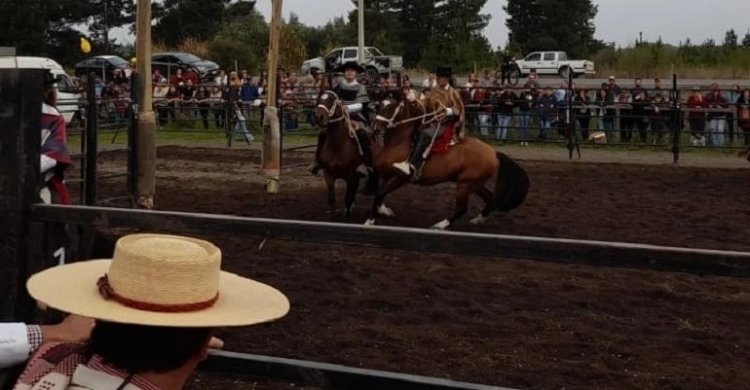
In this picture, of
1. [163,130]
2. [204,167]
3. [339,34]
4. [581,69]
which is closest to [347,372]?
[204,167]

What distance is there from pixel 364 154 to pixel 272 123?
2.10 metres

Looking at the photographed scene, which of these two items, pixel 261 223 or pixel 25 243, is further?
pixel 25 243

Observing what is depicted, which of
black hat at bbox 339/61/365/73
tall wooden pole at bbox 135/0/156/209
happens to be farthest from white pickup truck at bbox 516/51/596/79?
tall wooden pole at bbox 135/0/156/209

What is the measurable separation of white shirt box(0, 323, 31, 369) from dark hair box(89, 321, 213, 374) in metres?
0.51

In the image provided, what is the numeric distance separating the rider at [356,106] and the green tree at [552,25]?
4786 cm

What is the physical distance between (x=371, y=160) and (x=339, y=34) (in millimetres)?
52700

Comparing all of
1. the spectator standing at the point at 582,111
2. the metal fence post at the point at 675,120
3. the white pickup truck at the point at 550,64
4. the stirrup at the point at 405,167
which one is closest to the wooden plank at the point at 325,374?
the stirrup at the point at 405,167

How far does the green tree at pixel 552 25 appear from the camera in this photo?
5972cm

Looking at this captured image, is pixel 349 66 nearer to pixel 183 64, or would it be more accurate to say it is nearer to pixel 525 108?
pixel 525 108

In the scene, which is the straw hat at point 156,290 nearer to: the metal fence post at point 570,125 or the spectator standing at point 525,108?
the metal fence post at point 570,125

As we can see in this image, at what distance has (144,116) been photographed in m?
11.3

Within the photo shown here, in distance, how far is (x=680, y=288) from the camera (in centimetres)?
780

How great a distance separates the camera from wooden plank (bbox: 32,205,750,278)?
245 centimetres

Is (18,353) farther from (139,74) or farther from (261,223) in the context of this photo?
(139,74)
